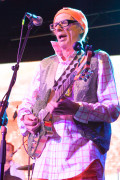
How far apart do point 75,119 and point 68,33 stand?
88 cm

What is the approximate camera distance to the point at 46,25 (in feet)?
18.1

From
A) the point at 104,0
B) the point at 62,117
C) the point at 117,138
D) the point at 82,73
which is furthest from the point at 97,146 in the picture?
the point at 104,0

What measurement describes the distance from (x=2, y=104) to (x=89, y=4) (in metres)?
3.09

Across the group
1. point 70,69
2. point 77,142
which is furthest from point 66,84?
point 77,142

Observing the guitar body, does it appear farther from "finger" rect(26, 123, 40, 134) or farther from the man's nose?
the man's nose

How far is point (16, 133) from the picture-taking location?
528 centimetres

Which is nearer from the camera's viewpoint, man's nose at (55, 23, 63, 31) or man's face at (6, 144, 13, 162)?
man's nose at (55, 23, 63, 31)

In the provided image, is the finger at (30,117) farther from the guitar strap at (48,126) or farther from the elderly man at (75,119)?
the guitar strap at (48,126)

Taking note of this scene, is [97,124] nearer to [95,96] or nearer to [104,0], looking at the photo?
[95,96]

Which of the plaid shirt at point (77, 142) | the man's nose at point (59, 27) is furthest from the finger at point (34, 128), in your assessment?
the man's nose at point (59, 27)

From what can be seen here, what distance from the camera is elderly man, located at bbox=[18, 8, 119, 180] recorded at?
80.7 inches

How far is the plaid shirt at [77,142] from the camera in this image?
2.06 meters

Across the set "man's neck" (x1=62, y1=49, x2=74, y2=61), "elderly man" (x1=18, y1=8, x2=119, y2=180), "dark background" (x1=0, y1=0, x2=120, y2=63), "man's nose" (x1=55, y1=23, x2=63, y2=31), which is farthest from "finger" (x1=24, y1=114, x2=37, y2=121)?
"dark background" (x1=0, y1=0, x2=120, y2=63)

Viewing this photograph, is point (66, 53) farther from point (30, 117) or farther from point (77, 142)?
point (77, 142)
